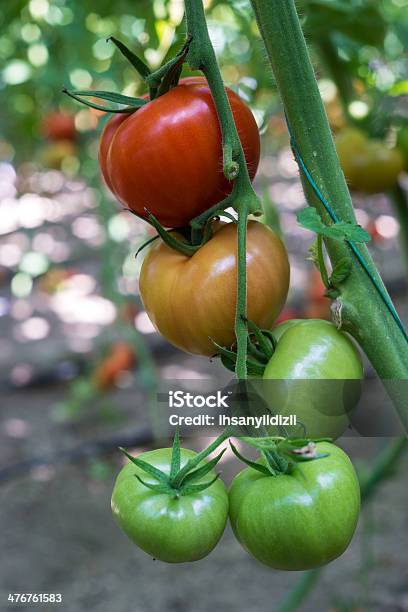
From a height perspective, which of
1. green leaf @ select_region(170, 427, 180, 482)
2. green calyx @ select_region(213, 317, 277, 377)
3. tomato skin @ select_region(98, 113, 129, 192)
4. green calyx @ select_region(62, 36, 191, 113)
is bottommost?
green leaf @ select_region(170, 427, 180, 482)

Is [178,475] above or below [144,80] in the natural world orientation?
below

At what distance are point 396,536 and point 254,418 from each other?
198 cm

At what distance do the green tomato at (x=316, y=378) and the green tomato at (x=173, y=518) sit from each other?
78 mm

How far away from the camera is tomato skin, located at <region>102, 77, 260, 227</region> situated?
58 centimetres

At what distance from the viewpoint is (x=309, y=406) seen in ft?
1.84

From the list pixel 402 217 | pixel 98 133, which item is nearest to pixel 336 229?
pixel 402 217

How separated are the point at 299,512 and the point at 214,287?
0.19m

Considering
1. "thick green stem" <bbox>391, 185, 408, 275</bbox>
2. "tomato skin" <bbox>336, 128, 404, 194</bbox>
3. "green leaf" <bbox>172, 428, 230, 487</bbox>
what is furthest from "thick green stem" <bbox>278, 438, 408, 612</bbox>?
"green leaf" <bbox>172, 428, 230, 487</bbox>

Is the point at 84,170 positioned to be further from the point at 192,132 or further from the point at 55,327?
the point at 192,132

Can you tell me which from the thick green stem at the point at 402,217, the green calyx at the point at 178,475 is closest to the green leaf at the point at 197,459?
the green calyx at the point at 178,475

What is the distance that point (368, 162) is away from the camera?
4.13ft

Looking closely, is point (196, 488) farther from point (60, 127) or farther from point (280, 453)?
point (60, 127)

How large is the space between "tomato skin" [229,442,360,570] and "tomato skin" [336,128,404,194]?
2.73 feet

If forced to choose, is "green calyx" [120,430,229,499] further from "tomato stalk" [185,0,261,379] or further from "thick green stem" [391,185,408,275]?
"thick green stem" [391,185,408,275]
